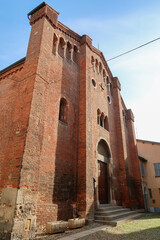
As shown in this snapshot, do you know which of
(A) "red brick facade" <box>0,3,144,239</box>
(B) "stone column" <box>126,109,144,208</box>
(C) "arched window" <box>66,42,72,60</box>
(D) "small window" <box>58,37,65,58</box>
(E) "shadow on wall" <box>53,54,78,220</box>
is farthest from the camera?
(B) "stone column" <box>126,109,144,208</box>

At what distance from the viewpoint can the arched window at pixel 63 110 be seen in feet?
28.8

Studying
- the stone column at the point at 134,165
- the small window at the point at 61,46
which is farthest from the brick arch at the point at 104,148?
the small window at the point at 61,46

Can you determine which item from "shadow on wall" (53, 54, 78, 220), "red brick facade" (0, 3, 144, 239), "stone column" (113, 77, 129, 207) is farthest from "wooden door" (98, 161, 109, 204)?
"shadow on wall" (53, 54, 78, 220)

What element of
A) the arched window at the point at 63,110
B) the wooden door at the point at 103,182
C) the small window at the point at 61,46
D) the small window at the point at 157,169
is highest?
the small window at the point at 61,46

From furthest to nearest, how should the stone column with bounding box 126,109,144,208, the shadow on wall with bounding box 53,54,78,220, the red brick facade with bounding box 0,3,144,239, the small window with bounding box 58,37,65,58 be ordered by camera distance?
the stone column with bounding box 126,109,144,208, the small window with bounding box 58,37,65,58, the shadow on wall with bounding box 53,54,78,220, the red brick facade with bounding box 0,3,144,239

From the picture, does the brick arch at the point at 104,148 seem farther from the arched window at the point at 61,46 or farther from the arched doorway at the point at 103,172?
the arched window at the point at 61,46

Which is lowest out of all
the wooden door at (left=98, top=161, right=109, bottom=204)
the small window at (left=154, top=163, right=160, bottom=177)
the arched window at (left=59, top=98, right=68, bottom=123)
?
the wooden door at (left=98, top=161, right=109, bottom=204)

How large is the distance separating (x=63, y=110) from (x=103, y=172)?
504cm

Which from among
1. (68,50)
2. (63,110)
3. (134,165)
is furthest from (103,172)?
(68,50)

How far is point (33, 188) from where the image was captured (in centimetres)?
538

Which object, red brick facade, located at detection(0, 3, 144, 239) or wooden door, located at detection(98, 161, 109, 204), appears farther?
wooden door, located at detection(98, 161, 109, 204)

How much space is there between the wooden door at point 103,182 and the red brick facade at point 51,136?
0.24 metres

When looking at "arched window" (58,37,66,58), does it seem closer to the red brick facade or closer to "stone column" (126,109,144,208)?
the red brick facade

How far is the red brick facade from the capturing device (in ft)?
17.3
